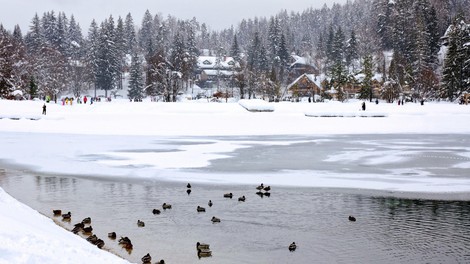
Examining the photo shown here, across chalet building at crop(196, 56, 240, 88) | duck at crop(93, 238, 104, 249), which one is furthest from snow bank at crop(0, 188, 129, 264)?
chalet building at crop(196, 56, 240, 88)

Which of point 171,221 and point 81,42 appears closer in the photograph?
point 171,221

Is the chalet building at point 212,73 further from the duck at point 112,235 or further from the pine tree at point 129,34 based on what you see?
the duck at point 112,235

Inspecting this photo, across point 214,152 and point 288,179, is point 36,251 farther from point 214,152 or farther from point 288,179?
point 214,152

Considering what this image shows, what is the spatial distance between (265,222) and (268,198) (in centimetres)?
312

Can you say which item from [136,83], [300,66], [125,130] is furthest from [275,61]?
[125,130]

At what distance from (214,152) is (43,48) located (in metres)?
88.3

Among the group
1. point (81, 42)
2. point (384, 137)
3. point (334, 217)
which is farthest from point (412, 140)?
point (81, 42)

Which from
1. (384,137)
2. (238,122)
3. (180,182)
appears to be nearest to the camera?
(180,182)

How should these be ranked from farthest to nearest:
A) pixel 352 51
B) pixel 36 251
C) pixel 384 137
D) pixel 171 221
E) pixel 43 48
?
pixel 352 51, pixel 43 48, pixel 384 137, pixel 171 221, pixel 36 251

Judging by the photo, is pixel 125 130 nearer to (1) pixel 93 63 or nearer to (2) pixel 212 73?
(1) pixel 93 63

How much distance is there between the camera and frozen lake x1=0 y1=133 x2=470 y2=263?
461 inches

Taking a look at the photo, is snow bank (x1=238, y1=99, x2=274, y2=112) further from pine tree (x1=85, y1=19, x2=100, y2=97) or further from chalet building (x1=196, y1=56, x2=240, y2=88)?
chalet building (x1=196, y1=56, x2=240, y2=88)

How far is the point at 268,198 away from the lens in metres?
17.0

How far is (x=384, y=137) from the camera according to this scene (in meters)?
38.8
